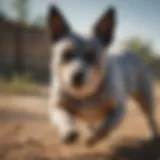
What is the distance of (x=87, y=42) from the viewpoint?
3.66 ft

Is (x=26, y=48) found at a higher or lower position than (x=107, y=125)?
higher

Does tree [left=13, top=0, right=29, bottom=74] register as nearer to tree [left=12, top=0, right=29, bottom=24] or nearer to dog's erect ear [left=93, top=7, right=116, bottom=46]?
tree [left=12, top=0, right=29, bottom=24]

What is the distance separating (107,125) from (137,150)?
0.27 meters

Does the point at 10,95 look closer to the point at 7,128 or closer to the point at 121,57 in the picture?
the point at 7,128

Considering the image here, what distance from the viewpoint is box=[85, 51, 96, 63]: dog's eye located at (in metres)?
1.09

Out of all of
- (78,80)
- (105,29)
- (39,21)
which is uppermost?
(39,21)

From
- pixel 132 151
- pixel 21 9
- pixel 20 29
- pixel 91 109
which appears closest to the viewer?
pixel 91 109

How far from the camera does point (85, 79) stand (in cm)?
104

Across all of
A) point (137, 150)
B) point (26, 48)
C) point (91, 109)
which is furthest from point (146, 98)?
point (26, 48)

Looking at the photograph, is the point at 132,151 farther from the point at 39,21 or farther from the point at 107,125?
the point at 39,21

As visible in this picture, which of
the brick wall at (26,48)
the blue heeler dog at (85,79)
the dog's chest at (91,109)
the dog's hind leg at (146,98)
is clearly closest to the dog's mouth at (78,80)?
the blue heeler dog at (85,79)

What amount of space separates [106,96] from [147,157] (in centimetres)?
25

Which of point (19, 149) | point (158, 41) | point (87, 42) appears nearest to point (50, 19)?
point (87, 42)

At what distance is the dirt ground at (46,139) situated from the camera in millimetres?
1171
